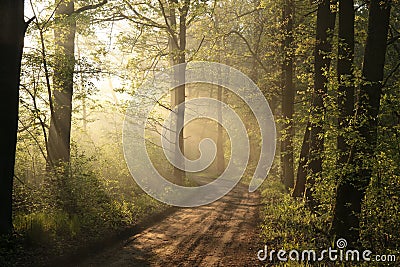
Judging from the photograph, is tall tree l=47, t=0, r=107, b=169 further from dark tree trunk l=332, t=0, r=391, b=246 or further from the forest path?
dark tree trunk l=332, t=0, r=391, b=246

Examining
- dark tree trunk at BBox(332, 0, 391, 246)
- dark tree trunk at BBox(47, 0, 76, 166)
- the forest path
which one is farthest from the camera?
dark tree trunk at BBox(47, 0, 76, 166)

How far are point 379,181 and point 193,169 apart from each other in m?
→ 35.7

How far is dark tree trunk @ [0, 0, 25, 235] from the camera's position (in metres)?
8.79

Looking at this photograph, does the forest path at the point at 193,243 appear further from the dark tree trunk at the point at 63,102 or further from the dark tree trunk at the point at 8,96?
the dark tree trunk at the point at 63,102

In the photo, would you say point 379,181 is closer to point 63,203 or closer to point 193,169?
point 63,203

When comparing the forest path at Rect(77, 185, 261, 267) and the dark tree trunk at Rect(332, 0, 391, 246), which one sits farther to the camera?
the forest path at Rect(77, 185, 261, 267)

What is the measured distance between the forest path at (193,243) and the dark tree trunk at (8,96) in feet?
7.79

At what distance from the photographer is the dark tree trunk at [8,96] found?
8789 mm

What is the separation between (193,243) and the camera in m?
10.9

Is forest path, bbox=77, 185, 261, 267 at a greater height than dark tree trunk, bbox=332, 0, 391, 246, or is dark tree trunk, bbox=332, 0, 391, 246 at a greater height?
dark tree trunk, bbox=332, 0, 391, 246

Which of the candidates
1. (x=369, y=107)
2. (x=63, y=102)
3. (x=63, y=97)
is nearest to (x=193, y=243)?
(x=369, y=107)

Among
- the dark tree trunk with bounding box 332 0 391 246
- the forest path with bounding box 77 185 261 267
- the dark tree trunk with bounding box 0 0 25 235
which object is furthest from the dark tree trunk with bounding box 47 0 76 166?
the dark tree trunk with bounding box 332 0 391 246

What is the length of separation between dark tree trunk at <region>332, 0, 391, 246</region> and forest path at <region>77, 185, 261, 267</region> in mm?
2803

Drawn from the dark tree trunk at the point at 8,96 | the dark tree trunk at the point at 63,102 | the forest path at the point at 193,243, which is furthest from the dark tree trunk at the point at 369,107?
the dark tree trunk at the point at 63,102
